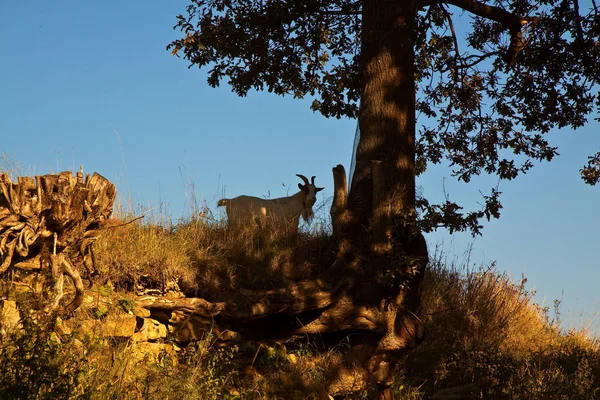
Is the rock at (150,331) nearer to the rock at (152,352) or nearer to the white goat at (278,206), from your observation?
the rock at (152,352)

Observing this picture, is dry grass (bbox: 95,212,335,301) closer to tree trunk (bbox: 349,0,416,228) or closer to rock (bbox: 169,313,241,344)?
rock (bbox: 169,313,241,344)

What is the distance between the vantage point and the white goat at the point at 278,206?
1443 cm

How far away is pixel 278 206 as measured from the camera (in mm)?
14938

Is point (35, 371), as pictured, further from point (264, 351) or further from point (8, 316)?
Result: point (264, 351)

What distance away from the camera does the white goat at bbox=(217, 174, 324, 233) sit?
1443 centimetres

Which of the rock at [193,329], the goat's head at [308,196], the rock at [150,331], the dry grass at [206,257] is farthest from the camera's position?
the goat's head at [308,196]

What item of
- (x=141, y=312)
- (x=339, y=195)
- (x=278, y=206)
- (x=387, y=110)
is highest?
(x=387, y=110)

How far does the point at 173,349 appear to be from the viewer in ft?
32.1

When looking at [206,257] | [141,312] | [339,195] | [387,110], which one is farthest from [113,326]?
[387,110]

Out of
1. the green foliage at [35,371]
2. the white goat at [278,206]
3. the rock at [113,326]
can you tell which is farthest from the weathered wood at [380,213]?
the green foliage at [35,371]

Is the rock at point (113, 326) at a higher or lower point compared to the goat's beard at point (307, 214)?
lower

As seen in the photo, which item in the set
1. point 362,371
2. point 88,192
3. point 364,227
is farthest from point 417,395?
point 88,192

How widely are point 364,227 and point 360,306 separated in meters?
1.34

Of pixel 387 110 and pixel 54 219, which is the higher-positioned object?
pixel 387 110
